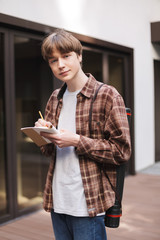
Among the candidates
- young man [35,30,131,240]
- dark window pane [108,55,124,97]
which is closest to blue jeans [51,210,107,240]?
young man [35,30,131,240]

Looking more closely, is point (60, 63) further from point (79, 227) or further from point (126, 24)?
point (126, 24)

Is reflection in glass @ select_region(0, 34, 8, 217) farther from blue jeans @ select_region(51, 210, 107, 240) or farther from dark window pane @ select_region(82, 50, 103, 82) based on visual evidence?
blue jeans @ select_region(51, 210, 107, 240)

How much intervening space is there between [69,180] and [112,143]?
243 millimetres

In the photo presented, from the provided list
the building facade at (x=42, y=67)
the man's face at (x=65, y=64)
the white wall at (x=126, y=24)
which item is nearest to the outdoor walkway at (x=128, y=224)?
the building facade at (x=42, y=67)

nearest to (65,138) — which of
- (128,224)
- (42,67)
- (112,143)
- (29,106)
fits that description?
(112,143)

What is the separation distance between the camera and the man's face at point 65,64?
1343 millimetres

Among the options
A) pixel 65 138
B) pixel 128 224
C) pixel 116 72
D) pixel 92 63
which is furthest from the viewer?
pixel 116 72

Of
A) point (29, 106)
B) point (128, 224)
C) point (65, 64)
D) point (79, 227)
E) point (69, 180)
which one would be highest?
point (65, 64)

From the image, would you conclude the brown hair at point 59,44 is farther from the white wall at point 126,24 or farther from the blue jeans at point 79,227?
the white wall at point 126,24

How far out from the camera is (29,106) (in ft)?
13.2

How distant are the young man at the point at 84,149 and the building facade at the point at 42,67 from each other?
2.21m

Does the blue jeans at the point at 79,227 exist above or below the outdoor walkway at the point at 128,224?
above

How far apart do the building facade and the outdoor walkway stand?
228 millimetres

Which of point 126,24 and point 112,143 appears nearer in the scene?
point 112,143
